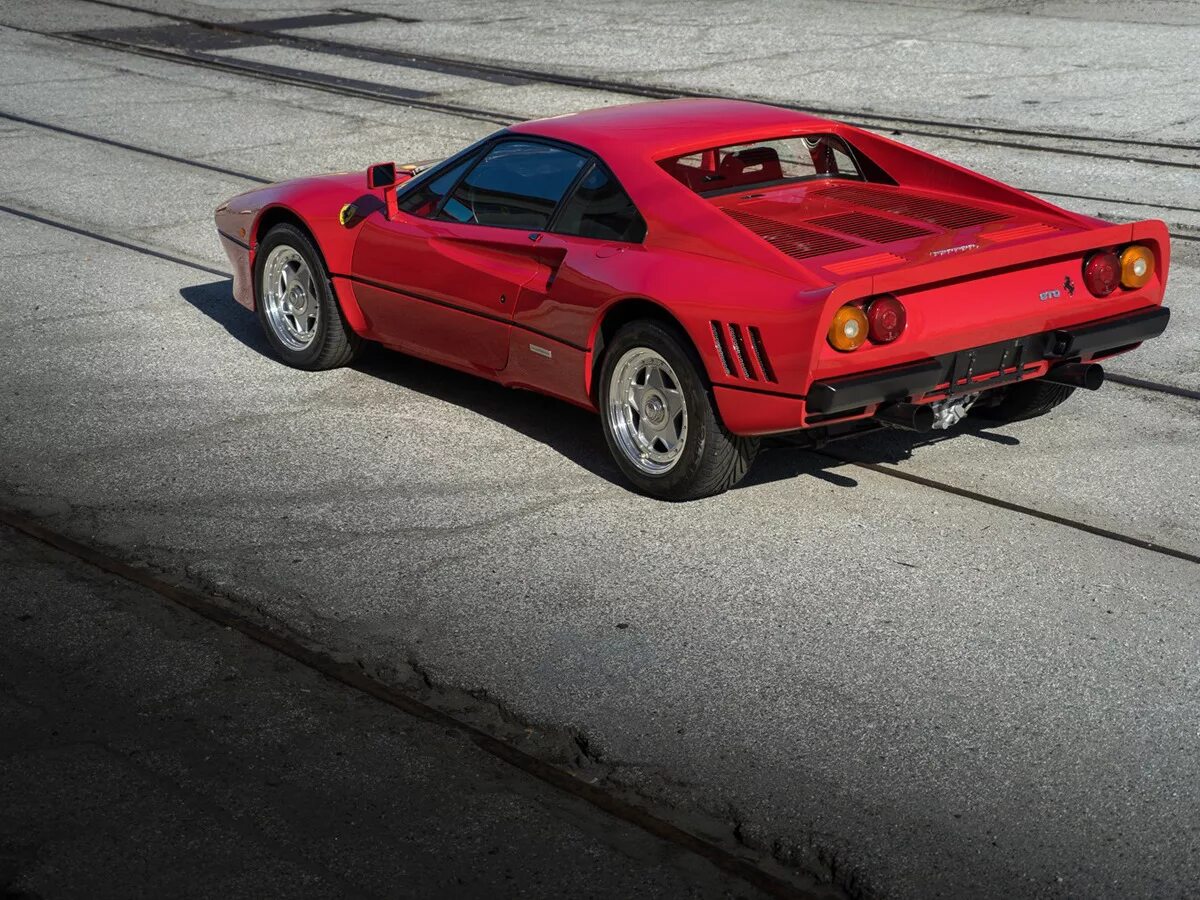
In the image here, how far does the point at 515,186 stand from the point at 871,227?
1.55 meters

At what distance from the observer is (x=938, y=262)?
18.9ft

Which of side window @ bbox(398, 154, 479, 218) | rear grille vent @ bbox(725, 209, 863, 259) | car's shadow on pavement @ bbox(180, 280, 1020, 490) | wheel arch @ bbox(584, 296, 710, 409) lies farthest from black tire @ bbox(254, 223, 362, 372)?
rear grille vent @ bbox(725, 209, 863, 259)

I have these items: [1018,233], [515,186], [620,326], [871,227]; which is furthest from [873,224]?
[515,186]

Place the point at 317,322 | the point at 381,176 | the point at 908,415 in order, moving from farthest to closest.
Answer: the point at 317,322, the point at 381,176, the point at 908,415

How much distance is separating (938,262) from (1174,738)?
200cm

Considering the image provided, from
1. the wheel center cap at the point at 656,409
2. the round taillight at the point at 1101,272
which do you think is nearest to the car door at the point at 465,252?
the wheel center cap at the point at 656,409

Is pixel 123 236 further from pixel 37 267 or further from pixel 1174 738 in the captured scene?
pixel 1174 738

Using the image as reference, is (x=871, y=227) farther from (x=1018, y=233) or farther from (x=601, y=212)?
(x=601, y=212)

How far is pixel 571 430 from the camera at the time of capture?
727 cm

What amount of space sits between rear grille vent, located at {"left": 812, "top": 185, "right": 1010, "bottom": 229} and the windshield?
16cm

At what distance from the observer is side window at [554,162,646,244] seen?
249 inches

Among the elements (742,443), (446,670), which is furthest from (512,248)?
(446,670)

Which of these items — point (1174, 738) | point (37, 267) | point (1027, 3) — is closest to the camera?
point (1174, 738)

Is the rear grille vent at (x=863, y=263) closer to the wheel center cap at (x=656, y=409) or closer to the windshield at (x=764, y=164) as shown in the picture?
the wheel center cap at (x=656, y=409)
